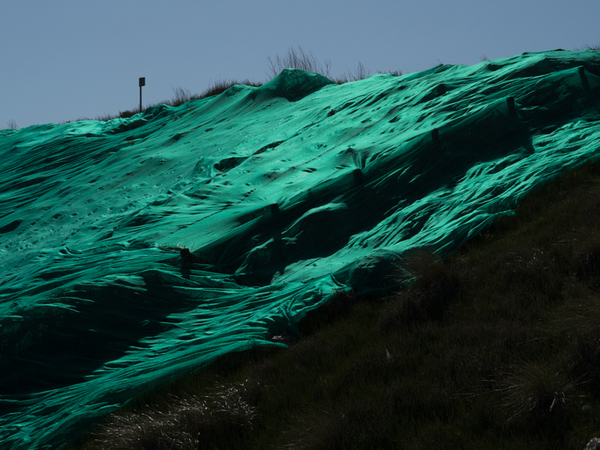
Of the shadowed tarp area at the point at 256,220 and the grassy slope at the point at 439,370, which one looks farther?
the shadowed tarp area at the point at 256,220

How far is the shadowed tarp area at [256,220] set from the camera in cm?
449

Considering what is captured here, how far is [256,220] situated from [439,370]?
9.79 ft

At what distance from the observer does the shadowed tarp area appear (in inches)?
177

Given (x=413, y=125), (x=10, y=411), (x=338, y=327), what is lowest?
(x=10, y=411)

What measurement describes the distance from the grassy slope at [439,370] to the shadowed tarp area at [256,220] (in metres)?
0.33

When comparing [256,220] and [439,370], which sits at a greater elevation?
[256,220]

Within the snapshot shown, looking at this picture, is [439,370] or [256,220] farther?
[256,220]

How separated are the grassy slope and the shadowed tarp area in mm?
333

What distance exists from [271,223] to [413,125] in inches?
79.8

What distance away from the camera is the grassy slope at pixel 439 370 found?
2861 mm

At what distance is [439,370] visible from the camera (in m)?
3.31

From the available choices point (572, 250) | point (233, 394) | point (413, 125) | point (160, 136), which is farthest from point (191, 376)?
point (160, 136)

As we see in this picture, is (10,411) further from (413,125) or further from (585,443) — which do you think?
(413,125)

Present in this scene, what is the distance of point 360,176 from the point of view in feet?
19.7
